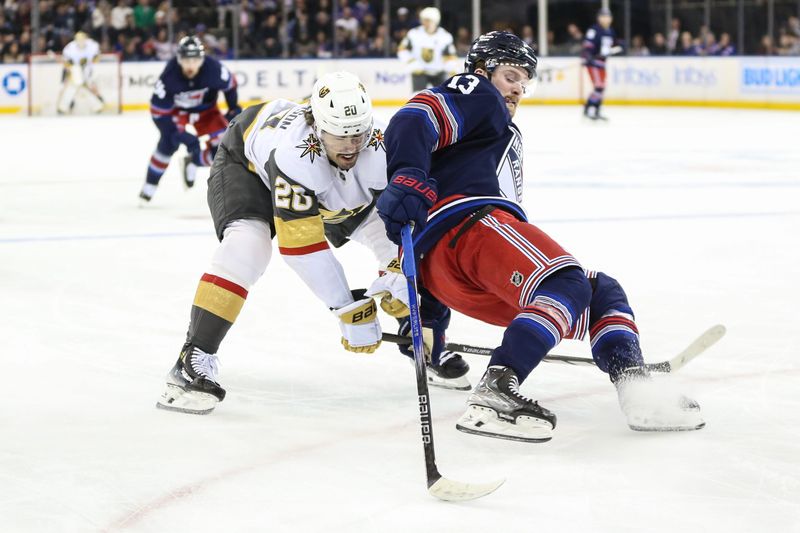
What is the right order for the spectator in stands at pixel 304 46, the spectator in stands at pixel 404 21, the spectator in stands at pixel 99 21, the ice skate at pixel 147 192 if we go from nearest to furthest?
the ice skate at pixel 147 192 < the spectator in stands at pixel 99 21 < the spectator in stands at pixel 304 46 < the spectator in stands at pixel 404 21

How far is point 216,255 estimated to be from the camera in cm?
289

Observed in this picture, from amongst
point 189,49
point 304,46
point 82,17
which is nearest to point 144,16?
point 82,17

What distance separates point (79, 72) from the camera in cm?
1427

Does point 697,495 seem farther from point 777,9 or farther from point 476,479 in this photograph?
point 777,9

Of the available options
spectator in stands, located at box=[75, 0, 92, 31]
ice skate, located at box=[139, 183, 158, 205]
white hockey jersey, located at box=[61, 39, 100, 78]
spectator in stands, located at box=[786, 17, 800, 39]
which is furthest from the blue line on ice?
spectator in stands, located at box=[75, 0, 92, 31]

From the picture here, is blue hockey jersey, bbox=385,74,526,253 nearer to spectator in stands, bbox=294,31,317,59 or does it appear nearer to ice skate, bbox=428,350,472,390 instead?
ice skate, bbox=428,350,472,390

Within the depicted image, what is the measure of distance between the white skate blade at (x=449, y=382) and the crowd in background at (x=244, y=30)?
499 inches

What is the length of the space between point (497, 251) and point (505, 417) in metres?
0.38

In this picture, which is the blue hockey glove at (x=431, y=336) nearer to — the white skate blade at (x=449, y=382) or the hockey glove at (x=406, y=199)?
the white skate blade at (x=449, y=382)

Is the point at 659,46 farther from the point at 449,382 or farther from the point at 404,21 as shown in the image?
the point at 449,382

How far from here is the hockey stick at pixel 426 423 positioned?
2.17 metres

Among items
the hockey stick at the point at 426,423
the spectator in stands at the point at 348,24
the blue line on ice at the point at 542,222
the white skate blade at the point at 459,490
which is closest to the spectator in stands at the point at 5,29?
the spectator in stands at the point at 348,24

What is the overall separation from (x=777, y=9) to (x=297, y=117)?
42.2ft

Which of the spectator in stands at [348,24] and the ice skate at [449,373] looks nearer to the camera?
the ice skate at [449,373]
